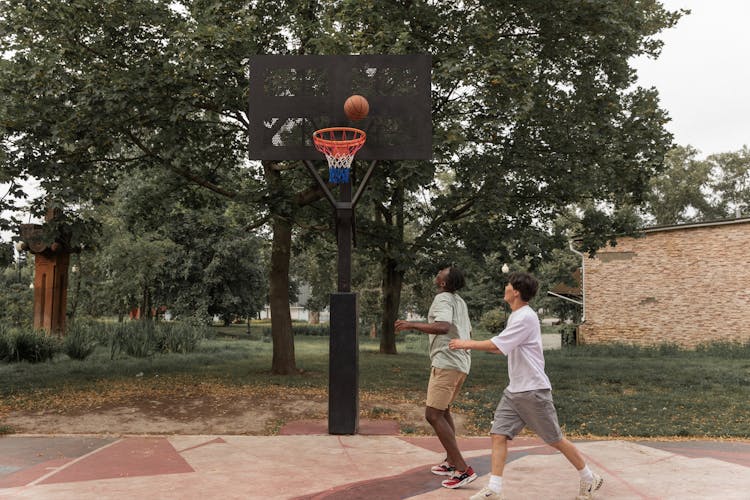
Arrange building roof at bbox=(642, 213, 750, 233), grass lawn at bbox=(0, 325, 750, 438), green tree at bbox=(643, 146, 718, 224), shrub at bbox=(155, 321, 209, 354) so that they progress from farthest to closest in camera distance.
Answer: green tree at bbox=(643, 146, 718, 224) < building roof at bbox=(642, 213, 750, 233) < shrub at bbox=(155, 321, 209, 354) < grass lawn at bbox=(0, 325, 750, 438)

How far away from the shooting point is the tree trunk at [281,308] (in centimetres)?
1480

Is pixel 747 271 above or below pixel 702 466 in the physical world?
above

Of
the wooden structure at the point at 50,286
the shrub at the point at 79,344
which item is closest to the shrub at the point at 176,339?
the shrub at the point at 79,344

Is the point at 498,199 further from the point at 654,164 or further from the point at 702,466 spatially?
the point at 702,466

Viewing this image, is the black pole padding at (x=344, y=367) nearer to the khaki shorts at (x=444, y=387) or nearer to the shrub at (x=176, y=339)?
the khaki shorts at (x=444, y=387)

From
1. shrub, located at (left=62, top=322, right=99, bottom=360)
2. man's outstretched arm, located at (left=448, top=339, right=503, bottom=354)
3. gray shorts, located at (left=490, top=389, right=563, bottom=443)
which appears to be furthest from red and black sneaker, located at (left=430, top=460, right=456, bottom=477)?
shrub, located at (left=62, top=322, right=99, bottom=360)

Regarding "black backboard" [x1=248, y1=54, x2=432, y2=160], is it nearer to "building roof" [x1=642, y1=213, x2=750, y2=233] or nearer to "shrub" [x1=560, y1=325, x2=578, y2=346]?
"building roof" [x1=642, y1=213, x2=750, y2=233]

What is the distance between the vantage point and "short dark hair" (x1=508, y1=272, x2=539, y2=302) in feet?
16.8

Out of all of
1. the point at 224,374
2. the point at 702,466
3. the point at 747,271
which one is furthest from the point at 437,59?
the point at 747,271

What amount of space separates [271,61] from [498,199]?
6.54m

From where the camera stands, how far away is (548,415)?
4.91 meters

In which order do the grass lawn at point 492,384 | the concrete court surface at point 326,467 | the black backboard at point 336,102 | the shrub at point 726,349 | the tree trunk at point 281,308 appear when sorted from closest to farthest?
the concrete court surface at point 326,467 → the black backboard at point 336,102 → the grass lawn at point 492,384 → the tree trunk at point 281,308 → the shrub at point 726,349

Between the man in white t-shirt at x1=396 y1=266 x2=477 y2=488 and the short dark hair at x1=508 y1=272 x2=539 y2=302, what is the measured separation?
64 centimetres

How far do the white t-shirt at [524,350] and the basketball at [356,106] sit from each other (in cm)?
409
